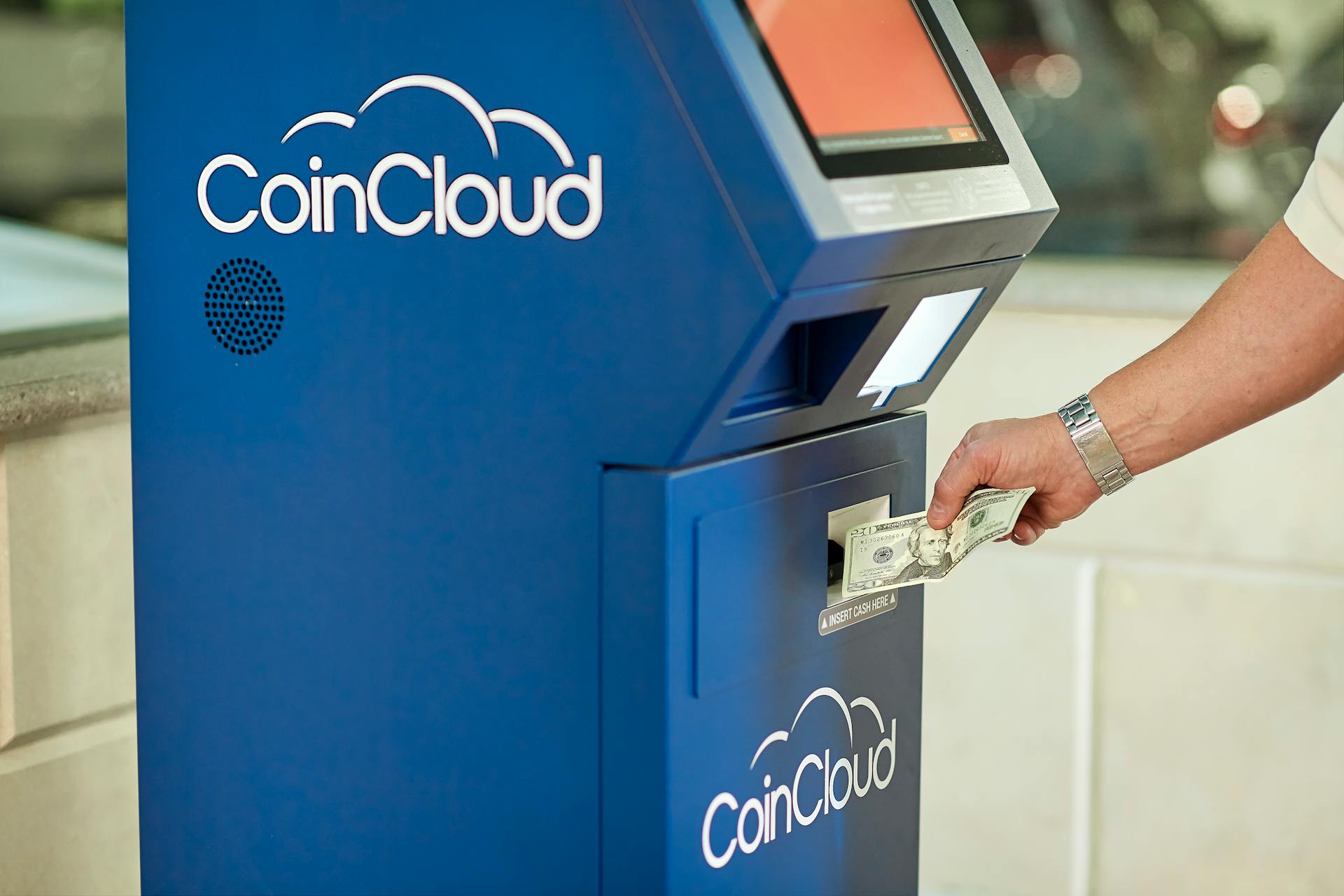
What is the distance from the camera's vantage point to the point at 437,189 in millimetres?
1400

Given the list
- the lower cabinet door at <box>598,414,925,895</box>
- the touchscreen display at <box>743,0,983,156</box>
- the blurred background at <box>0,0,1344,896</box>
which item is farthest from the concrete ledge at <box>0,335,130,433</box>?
the touchscreen display at <box>743,0,983,156</box>

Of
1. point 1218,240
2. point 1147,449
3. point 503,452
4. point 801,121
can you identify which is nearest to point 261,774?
point 503,452

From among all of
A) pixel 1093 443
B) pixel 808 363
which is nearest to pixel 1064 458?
pixel 1093 443

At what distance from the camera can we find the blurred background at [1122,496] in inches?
96.5

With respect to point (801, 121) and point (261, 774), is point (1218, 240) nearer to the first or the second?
point (801, 121)

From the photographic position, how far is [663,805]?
139 centimetres

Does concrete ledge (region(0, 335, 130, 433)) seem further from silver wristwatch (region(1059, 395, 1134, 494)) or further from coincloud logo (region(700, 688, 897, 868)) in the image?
silver wristwatch (region(1059, 395, 1134, 494))

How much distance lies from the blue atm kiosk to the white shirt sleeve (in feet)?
0.81

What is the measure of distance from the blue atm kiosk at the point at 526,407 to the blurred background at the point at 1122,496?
871 mm

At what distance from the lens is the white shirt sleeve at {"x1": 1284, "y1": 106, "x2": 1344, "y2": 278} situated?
146 cm

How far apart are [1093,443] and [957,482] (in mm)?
155

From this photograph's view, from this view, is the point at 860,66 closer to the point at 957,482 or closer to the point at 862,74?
the point at 862,74

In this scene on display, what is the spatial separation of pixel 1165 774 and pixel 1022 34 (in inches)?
58.5

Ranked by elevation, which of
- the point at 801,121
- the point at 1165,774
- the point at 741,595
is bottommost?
the point at 1165,774
